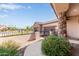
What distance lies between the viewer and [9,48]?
8.94ft

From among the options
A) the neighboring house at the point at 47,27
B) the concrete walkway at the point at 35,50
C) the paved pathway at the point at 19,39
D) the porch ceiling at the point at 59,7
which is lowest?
the concrete walkway at the point at 35,50

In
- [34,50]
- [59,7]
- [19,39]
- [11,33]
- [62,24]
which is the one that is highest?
[59,7]

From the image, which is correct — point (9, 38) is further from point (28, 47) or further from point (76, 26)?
point (76, 26)

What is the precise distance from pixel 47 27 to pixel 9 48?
71 cm

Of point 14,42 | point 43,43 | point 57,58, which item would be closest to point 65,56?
point 57,58

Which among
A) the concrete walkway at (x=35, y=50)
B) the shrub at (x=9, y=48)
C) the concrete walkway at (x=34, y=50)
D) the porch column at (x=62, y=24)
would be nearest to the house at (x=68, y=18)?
the porch column at (x=62, y=24)

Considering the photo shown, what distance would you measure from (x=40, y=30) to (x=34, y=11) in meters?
0.33

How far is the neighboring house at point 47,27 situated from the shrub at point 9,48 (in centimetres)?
44

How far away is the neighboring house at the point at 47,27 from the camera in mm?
2703

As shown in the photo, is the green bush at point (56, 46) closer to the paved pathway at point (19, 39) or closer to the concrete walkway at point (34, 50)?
the concrete walkway at point (34, 50)

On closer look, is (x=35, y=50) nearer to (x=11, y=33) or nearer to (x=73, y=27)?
(x=11, y=33)

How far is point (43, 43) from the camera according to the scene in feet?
8.91

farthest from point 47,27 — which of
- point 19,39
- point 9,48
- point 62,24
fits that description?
point 9,48

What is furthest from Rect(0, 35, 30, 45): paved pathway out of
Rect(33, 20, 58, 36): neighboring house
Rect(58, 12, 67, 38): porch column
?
Rect(58, 12, 67, 38): porch column
